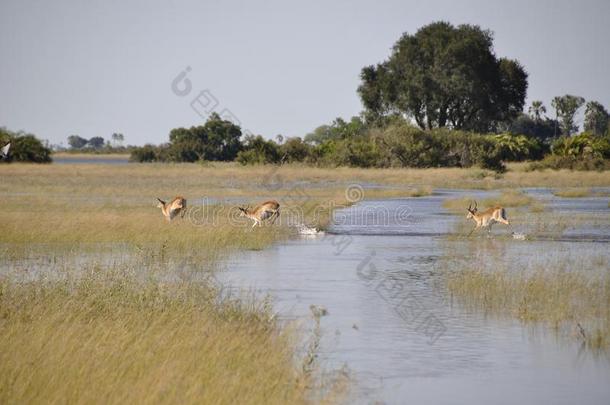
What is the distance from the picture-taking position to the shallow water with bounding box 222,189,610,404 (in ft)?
31.1

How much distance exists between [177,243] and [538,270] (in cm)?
765

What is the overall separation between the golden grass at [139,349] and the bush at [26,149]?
2125 inches

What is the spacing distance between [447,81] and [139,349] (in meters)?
64.6

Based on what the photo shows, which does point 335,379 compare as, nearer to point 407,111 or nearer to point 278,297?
point 278,297

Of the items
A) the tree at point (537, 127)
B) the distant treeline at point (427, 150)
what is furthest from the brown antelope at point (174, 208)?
the tree at point (537, 127)

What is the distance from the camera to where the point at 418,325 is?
12.2 meters

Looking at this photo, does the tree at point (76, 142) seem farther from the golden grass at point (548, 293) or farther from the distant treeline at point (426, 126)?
the golden grass at point (548, 293)

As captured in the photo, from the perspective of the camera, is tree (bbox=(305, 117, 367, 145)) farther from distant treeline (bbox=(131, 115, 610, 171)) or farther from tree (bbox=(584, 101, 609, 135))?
tree (bbox=(584, 101, 609, 135))

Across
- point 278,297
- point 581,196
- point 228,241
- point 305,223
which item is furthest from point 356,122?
point 278,297

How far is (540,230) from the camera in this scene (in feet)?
75.9

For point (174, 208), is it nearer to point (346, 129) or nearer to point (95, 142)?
point (346, 129)

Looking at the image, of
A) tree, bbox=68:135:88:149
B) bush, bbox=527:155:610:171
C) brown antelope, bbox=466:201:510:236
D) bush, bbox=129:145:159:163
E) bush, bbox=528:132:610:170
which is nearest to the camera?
brown antelope, bbox=466:201:510:236

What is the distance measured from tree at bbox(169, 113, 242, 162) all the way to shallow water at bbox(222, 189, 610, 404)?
55.4 m

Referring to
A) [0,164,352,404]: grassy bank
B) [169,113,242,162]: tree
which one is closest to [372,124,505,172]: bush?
[169,113,242,162]: tree
